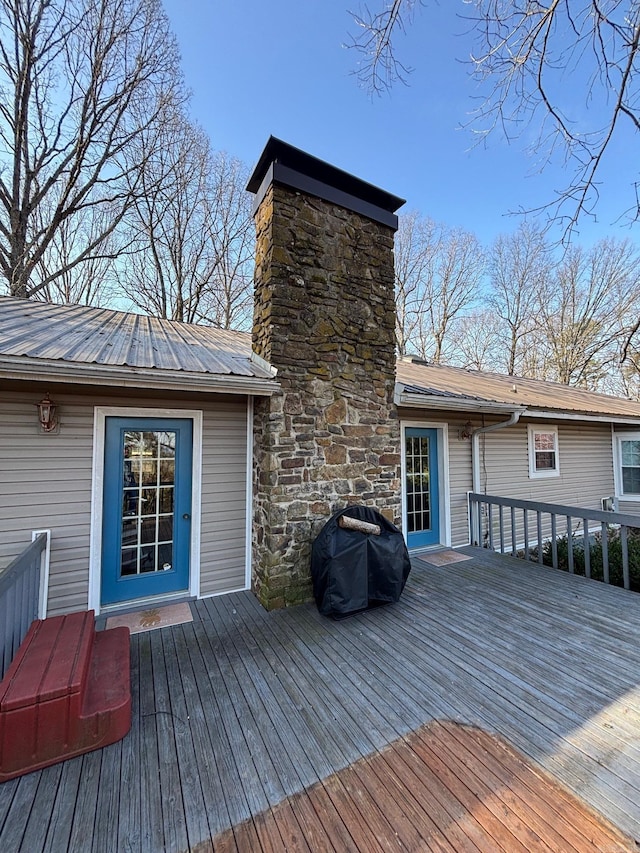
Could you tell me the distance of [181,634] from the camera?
327cm

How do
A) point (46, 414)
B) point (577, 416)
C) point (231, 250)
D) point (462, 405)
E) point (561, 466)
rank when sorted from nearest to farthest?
point (46, 414) < point (462, 405) < point (577, 416) < point (561, 466) < point (231, 250)

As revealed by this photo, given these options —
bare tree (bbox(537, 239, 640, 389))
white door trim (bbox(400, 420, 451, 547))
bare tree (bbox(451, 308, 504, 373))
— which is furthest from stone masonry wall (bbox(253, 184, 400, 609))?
bare tree (bbox(537, 239, 640, 389))

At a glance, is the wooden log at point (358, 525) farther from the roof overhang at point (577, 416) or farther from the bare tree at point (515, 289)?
the bare tree at point (515, 289)

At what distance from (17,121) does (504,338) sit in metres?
18.2

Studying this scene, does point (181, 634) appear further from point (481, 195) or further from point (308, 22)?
point (481, 195)

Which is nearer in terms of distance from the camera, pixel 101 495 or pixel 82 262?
pixel 101 495

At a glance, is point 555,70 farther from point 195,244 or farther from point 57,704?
point 195,244

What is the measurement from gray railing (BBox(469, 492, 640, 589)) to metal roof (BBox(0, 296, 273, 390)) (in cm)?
406

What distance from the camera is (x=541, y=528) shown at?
6191mm

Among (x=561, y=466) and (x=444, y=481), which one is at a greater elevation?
(x=561, y=466)

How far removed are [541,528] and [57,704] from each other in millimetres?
6649

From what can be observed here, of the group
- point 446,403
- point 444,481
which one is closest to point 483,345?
point 444,481

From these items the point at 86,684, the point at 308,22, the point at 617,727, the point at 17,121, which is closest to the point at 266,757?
the point at 86,684

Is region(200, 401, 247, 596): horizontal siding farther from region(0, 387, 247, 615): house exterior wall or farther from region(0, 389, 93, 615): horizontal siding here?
region(0, 389, 93, 615): horizontal siding
